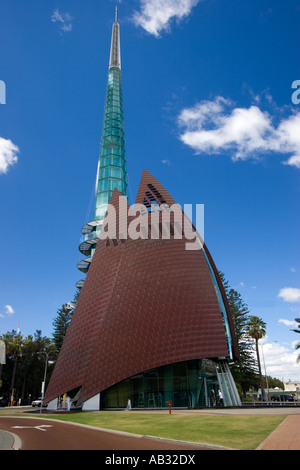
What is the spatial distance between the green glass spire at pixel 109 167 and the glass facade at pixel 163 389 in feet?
90.8

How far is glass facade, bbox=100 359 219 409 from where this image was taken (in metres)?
30.0

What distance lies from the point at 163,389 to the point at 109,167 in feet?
121

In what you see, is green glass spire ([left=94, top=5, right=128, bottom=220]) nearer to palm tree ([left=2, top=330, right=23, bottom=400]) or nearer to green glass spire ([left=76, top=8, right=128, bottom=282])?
green glass spire ([left=76, top=8, right=128, bottom=282])

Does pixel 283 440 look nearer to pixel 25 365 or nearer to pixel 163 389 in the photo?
pixel 163 389

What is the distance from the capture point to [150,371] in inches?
1190

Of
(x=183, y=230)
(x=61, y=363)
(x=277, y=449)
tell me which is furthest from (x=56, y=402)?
(x=277, y=449)

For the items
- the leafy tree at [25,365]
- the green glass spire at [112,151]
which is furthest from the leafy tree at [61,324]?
→ the green glass spire at [112,151]

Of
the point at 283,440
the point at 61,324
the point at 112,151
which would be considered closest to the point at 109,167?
the point at 112,151

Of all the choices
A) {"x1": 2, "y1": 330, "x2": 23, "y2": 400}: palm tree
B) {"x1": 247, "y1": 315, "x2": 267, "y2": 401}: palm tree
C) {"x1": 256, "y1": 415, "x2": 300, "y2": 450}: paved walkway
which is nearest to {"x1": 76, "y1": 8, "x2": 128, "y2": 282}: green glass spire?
{"x1": 2, "y1": 330, "x2": 23, "y2": 400}: palm tree

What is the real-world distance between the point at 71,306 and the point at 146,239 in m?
37.0

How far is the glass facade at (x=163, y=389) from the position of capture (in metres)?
30.0

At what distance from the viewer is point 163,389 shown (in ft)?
99.0

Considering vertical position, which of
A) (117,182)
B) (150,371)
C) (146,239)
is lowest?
(150,371)
